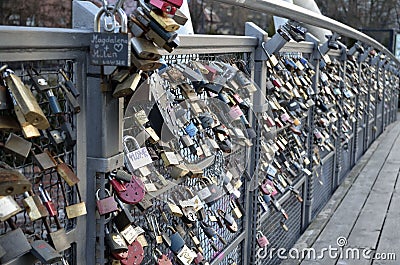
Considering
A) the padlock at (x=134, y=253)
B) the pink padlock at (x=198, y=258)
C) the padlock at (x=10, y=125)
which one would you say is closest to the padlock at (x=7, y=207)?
the padlock at (x=10, y=125)

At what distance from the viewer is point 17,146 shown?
1.24 metres

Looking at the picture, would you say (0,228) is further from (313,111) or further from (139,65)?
(313,111)

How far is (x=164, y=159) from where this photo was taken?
185 centimetres

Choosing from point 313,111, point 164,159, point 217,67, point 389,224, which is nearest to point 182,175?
point 164,159

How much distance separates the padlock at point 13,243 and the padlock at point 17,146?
0.13 meters

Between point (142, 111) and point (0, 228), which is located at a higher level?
point (142, 111)

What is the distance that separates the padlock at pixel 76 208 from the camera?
1.45 m

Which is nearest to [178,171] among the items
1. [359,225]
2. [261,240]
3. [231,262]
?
[231,262]

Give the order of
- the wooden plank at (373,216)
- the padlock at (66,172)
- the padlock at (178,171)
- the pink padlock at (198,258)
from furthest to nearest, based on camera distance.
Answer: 1. the wooden plank at (373,216)
2. the pink padlock at (198,258)
3. the padlock at (178,171)
4. the padlock at (66,172)

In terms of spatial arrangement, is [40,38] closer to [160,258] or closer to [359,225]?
[160,258]

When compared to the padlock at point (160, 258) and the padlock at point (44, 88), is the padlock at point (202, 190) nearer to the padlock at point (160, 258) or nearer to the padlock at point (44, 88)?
the padlock at point (160, 258)

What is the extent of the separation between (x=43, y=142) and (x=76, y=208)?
0.59ft

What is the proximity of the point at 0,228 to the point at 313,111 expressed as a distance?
3.13 m

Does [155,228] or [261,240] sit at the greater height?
[155,228]
